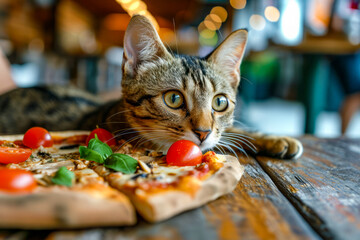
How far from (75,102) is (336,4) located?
3.16 meters

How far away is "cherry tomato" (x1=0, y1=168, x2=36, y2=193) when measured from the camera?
71cm

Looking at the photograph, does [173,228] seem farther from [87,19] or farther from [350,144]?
[87,19]

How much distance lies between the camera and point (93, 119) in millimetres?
1928

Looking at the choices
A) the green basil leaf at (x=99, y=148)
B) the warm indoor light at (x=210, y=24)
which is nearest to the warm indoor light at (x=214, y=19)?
the warm indoor light at (x=210, y=24)

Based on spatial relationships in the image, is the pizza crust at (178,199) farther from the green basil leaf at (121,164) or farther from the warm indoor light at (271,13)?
the warm indoor light at (271,13)

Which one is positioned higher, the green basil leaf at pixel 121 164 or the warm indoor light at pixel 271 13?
the warm indoor light at pixel 271 13

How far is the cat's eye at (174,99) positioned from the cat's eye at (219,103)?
0.64ft

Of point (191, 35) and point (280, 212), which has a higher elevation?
point (191, 35)

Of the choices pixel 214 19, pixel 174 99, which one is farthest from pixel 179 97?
pixel 214 19

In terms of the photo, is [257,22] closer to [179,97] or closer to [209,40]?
[209,40]

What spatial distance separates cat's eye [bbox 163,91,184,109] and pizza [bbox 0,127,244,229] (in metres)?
0.29

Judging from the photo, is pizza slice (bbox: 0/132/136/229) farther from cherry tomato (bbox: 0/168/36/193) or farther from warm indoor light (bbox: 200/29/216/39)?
warm indoor light (bbox: 200/29/216/39)

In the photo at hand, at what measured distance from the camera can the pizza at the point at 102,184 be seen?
641mm

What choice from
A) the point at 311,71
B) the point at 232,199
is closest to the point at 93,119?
the point at 232,199
